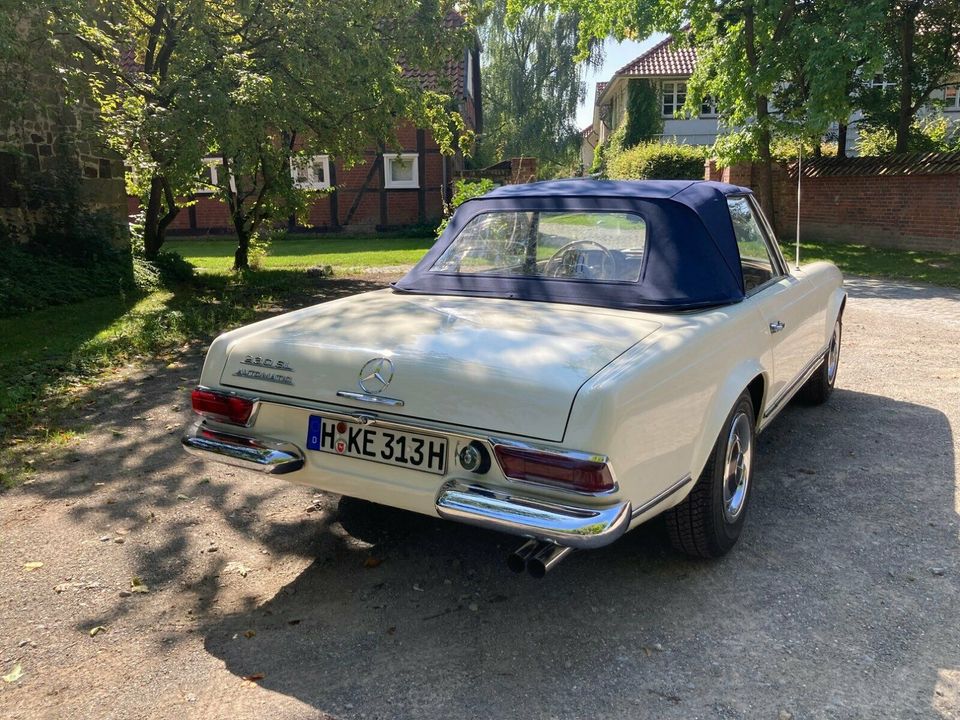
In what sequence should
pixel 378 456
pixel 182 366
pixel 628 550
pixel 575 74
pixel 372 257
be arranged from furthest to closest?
pixel 575 74 < pixel 372 257 < pixel 182 366 < pixel 628 550 < pixel 378 456

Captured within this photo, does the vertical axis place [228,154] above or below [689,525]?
above

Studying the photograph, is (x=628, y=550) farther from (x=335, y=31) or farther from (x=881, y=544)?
(x=335, y=31)

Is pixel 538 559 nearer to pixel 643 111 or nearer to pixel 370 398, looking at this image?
pixel 370 398

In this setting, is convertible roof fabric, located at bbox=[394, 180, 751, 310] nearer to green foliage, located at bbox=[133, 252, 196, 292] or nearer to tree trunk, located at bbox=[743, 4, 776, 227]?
green foliage, located at bbox=[133, 252, 196, 292]

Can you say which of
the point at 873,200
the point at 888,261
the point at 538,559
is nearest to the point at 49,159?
the point at 538,559

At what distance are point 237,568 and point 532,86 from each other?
42097mm

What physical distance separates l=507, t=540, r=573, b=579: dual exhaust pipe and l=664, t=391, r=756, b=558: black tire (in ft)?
2.47

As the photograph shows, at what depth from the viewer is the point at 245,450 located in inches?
123

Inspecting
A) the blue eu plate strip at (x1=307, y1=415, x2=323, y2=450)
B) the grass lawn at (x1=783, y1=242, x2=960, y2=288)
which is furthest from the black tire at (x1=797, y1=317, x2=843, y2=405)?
the grass lawn at (x1=783, y1=242, x2=960, y2=288)

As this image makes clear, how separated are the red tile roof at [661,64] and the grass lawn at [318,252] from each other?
14.7m

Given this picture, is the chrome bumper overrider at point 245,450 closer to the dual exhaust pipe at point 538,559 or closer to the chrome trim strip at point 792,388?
the dual exhaust pipe at point 538,559

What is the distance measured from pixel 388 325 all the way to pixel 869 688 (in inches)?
85.1

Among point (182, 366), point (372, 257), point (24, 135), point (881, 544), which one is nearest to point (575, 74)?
point (372, 257)

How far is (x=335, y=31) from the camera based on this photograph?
912 cm
